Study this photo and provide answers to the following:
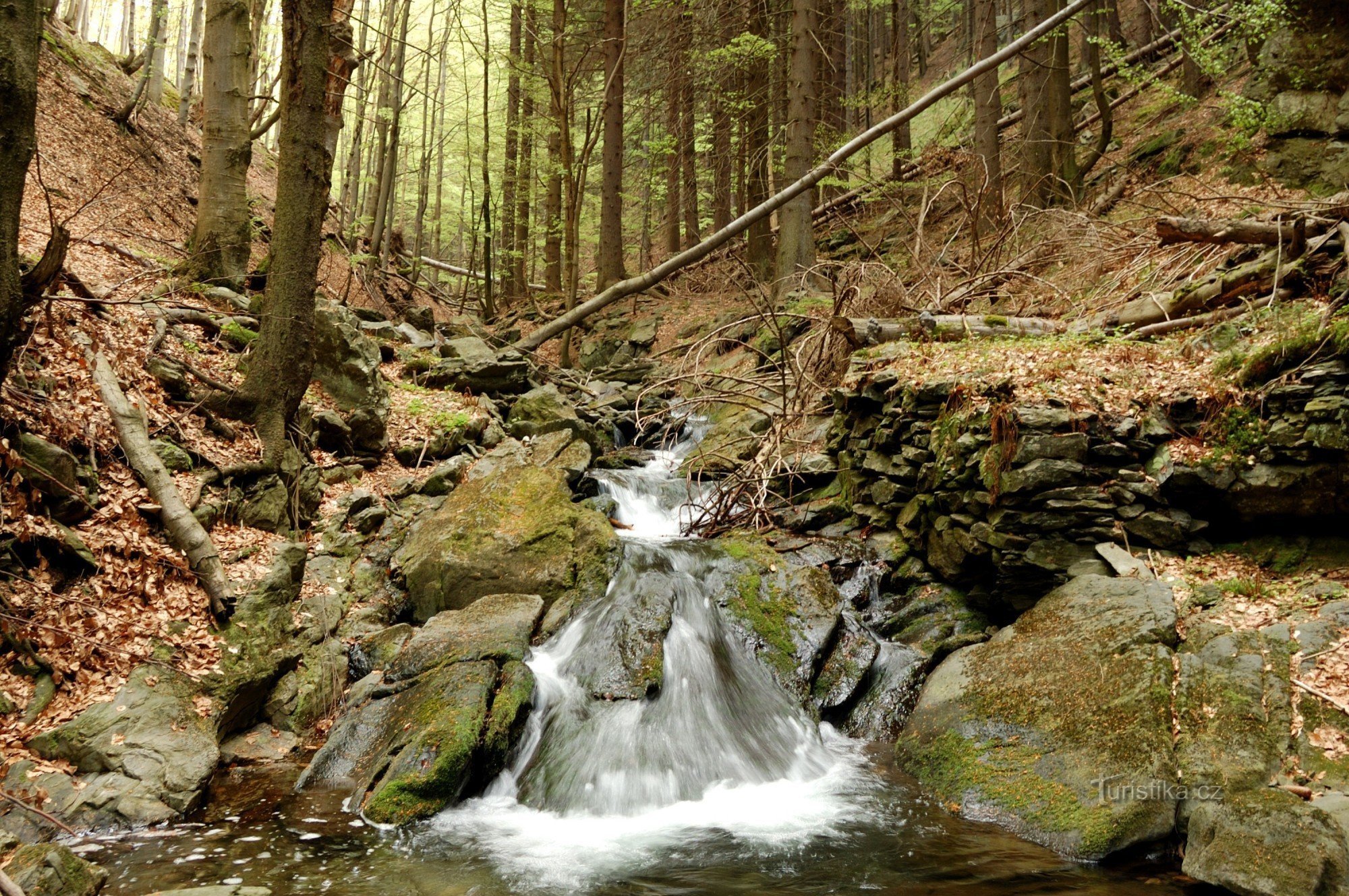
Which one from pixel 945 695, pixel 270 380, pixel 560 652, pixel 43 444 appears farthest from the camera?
pixel 270 380

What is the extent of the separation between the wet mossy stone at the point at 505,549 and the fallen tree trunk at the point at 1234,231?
244 inches

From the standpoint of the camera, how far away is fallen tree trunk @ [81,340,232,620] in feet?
19.5

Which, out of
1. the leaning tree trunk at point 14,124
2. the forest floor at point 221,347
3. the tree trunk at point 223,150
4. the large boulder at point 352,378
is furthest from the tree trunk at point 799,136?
the leaning tree trunk at point 14,124

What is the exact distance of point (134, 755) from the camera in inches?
184

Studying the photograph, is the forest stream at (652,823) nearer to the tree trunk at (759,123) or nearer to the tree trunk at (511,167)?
the tree trunk at (759,123)

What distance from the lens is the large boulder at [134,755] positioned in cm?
440

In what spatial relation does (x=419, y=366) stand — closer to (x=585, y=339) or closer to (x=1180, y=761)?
(x=585, y=339)

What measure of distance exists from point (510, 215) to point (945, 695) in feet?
59.6

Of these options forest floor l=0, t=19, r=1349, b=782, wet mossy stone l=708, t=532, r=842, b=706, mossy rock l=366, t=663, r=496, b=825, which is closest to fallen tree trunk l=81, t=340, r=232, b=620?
forest floor l=0, t=19, r=1349, b=782

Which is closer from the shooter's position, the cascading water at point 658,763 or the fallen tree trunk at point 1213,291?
the cascading water at point 658,763

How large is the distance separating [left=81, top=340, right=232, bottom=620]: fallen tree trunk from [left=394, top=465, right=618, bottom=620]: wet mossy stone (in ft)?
5.30

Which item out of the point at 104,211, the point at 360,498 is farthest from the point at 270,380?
the point at 104,211

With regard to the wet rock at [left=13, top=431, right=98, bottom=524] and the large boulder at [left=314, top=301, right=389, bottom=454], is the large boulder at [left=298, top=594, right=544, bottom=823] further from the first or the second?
the large boulder at [left=314, top=301, right=389, bottom=454]

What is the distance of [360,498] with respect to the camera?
787cm
